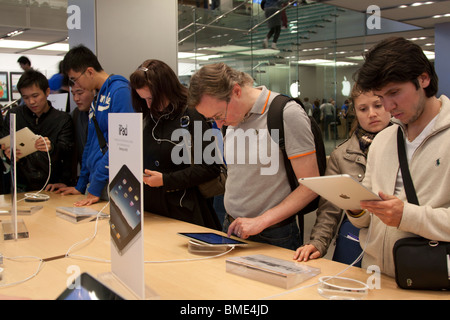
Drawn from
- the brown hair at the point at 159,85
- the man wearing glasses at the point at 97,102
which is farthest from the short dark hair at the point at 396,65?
the man wearing glasses at the point at 97,102

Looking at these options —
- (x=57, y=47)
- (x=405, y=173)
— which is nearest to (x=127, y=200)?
(x=405, y=173)

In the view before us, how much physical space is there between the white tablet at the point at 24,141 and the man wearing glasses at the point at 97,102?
387mm

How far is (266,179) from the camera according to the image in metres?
2.01

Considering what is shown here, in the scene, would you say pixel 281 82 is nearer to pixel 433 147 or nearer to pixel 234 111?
pixel 234 111

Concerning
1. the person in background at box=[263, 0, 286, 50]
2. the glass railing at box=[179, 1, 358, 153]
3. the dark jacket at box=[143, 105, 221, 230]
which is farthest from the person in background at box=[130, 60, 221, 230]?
the person in background at box=[263, 0, 286, 50]

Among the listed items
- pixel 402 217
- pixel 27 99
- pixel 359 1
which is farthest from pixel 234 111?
pixel 359 1

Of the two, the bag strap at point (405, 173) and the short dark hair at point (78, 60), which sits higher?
the short dark hair at point (78, 60)

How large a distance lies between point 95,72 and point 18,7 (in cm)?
510

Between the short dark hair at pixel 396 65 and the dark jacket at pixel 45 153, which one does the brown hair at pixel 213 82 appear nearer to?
the short dark hair at pixel 396 65

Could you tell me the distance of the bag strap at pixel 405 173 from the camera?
56.5 inches

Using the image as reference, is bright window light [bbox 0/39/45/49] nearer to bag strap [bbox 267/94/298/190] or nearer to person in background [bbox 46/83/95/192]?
person in background [bbox 46/83/95/192]

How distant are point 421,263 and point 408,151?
1.27ft

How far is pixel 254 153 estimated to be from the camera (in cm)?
199

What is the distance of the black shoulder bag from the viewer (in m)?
1.33
